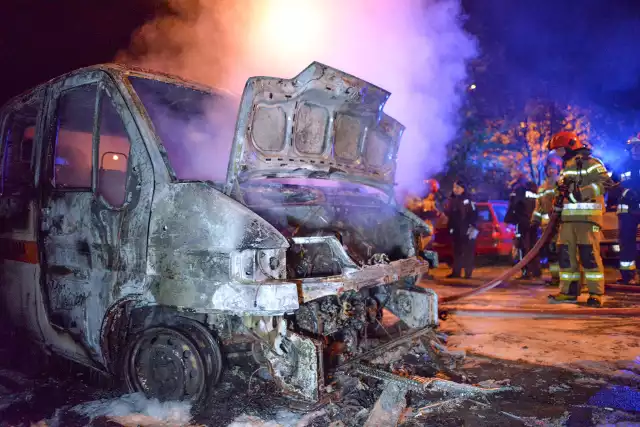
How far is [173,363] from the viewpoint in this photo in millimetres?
3119

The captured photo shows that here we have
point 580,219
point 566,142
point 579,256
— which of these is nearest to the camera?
point 580,219

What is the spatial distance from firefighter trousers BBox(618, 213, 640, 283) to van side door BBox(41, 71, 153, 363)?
7.63 metres

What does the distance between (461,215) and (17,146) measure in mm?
7251

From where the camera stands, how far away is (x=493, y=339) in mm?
4691

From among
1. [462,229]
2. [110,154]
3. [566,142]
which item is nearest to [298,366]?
[110,154]

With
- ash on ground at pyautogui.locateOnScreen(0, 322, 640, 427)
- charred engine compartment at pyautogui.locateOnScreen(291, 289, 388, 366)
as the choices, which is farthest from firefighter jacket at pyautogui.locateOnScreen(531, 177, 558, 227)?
charred engine compartment at pyautogui.locateOnScreen(291, 289, 388, 366)

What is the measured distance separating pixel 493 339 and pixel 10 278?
4.43 m

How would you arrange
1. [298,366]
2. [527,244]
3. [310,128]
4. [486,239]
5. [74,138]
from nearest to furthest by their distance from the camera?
1. [298,366]
2. [310,128]
3. [74,138]
4. [527,244]
5. [486,239]

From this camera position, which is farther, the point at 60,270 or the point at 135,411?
the point at 60,270

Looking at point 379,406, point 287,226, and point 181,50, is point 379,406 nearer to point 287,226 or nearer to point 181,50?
point 287,226

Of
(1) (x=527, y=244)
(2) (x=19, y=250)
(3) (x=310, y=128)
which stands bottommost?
(2) (x=19, y=250)

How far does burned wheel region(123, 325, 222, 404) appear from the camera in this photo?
9.87 feet

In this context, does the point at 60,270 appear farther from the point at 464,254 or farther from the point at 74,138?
the point at 464,254

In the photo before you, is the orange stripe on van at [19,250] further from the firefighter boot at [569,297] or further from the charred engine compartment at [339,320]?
the firefighter boot at [569,297]
